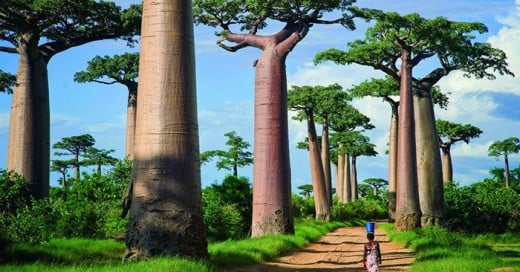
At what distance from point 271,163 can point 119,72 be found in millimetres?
15325

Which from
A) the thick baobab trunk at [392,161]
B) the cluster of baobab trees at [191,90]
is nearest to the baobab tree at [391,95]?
the thick baobab trunk at [392,161]

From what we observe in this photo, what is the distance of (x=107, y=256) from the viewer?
12.3 meters

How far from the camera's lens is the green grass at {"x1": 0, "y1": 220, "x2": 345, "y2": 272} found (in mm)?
8430

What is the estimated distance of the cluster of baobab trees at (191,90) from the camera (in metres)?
Result: 9.43

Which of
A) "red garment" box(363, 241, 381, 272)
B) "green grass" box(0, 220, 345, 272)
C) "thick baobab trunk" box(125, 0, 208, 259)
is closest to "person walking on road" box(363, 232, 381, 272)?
"red garment" box(363, 241, 381, 272)

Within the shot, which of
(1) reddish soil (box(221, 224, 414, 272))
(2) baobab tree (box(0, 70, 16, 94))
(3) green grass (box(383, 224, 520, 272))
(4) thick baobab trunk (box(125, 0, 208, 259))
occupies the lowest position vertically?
(1) reddish soil (box(221, 224, 414, 272))

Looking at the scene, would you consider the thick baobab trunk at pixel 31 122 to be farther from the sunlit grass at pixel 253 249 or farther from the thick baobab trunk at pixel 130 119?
the thick baobab trunk at pixel 130 119

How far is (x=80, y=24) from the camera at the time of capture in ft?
61.4

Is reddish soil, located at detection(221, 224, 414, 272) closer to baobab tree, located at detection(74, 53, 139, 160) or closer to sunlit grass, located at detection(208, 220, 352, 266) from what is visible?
sunlit grass, located at detection(208, 220, 352, 266)

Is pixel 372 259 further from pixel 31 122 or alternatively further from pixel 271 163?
pixel 31 122

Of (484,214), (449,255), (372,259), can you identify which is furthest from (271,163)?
(484,214)

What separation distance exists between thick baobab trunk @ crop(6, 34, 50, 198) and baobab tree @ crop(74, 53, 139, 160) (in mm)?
10671

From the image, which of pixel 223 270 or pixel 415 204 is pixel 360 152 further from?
pixel 223 270

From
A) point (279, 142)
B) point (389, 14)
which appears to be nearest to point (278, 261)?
point (279, 142)
